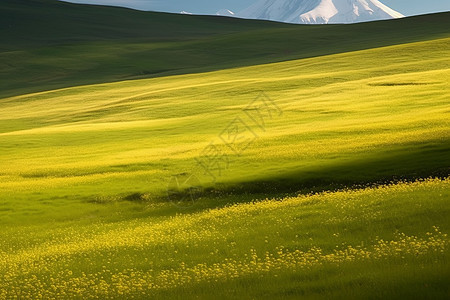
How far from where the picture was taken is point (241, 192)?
24844mm

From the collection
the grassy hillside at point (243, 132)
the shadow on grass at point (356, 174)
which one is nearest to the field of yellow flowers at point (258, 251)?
the shadow on grass at point (356, 174)

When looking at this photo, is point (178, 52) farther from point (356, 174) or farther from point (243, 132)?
point (356, 174)

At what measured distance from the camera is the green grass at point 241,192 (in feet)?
45.9

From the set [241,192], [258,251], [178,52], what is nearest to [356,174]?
[241,192]

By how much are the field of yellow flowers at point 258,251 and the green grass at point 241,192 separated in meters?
0.06

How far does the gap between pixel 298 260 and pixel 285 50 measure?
97904 millimetres

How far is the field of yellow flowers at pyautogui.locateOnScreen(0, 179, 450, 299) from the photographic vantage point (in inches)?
505

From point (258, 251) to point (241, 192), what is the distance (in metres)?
8.72

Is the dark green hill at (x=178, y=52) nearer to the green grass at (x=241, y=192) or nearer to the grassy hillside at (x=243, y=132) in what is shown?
the grassy hillside at (x=243, y=132)

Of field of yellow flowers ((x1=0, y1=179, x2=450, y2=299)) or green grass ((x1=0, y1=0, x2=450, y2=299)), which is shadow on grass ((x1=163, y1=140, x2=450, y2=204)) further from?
field of yellow flowers ((x1=0, y1=179, x2=450, y2=299))

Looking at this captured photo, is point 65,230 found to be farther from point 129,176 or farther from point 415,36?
point 415,36

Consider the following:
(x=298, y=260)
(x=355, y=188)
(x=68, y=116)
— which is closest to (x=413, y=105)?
(x=355, y=188)

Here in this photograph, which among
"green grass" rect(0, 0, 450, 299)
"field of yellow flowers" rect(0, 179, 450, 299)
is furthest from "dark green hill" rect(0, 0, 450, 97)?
"field of yellow flowers" rect(0, 179, 450, 299)

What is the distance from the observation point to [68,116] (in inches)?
2386
